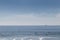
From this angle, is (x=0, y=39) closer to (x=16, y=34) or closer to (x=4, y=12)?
(x=16, y=34)

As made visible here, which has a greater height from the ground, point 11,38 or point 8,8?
point 8,8

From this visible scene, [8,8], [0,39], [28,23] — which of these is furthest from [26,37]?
[8,8]

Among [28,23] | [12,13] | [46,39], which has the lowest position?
[46,39]

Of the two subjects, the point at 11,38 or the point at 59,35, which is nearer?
the point at 11,38

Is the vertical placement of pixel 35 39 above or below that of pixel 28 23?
below

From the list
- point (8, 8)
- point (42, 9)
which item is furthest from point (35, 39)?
point (8, 8)

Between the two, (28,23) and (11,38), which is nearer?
(11,38)

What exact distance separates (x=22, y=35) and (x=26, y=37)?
0.09m

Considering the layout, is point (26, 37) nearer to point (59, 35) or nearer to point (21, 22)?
point (21, 22)

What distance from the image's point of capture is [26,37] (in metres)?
2.29

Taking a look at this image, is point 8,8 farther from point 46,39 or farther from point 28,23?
point 46,39

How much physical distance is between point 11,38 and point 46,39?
1.94ft

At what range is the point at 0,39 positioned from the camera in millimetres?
2223

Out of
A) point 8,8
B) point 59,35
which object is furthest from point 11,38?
point 59,35
